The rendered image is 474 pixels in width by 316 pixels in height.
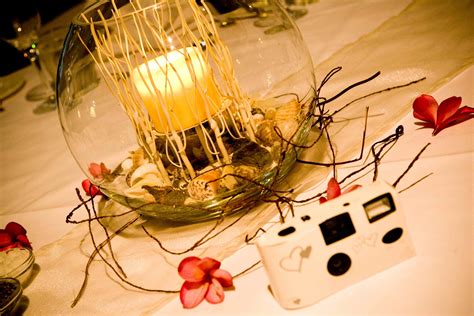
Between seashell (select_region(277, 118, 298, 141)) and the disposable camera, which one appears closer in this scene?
the disposable camera

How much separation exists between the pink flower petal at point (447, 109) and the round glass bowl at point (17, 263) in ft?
1.83

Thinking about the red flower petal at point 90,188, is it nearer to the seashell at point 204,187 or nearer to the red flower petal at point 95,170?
the red flower petal at point 95,170

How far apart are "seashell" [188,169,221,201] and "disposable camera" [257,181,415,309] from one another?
6.0 inches

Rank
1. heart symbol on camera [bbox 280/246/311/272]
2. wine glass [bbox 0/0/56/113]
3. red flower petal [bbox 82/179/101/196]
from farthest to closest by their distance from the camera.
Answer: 1. wine glass [bbox 0/0/56/113]
2. red flower petal [bbox 82/179/101/196]
3. heart symbol on camera [bbox 280/246/311/272]

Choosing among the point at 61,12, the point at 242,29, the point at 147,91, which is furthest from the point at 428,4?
the point at 61,12

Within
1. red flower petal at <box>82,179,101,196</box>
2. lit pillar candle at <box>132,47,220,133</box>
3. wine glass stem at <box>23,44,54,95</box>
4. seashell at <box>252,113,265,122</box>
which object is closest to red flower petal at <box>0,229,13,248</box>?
red flower petal at <box>82,179,101,196</box>

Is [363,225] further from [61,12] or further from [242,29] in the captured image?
[61,12]

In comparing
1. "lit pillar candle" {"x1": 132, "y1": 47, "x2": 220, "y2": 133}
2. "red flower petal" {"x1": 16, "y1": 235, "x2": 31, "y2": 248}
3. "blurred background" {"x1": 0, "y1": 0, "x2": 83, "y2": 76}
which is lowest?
"red flower petal" {"x1": 16, "y1": 235, "x2": 31, "y2": 248}

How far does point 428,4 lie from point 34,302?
98cm

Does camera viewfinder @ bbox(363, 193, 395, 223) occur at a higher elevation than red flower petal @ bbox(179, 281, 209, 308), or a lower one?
higher

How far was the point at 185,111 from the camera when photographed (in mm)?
538

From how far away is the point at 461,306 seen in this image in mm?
331

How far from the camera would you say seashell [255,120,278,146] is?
1.82 feet

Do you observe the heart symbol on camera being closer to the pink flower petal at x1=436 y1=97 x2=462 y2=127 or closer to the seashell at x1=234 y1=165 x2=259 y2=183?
the seashell at x1=234 y1=165 x2=259 y2=183
